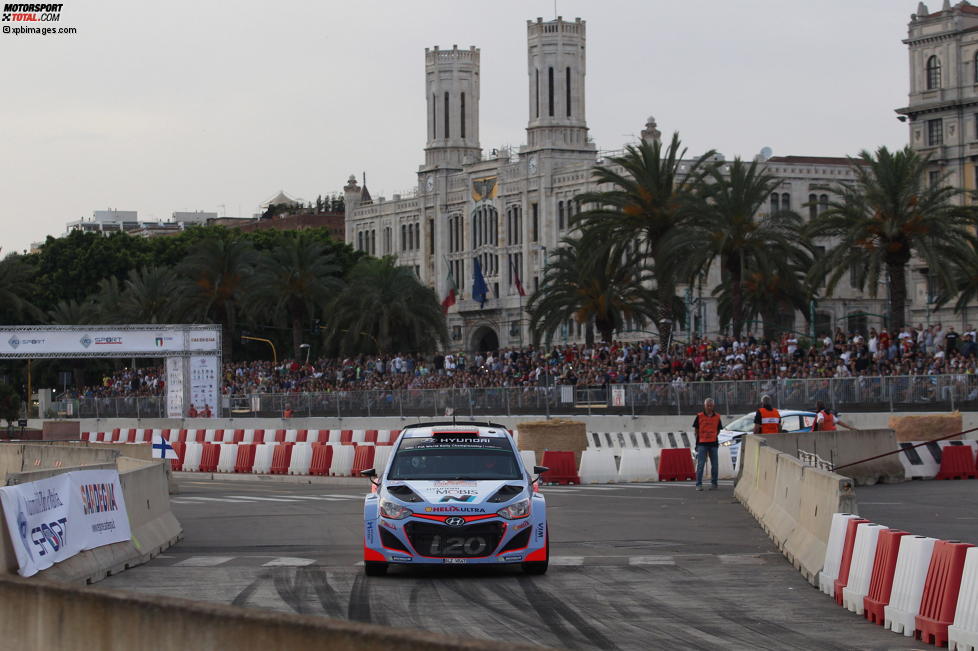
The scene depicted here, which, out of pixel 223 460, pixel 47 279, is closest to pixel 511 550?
pixel 223 460

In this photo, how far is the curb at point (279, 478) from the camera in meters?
31.9

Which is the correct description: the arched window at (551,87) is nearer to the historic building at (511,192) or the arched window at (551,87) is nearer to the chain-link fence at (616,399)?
the historic building at (511,192)

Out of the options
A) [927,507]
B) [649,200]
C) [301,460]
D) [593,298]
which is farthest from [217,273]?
[927,507]

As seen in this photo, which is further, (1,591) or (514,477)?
(514,477)

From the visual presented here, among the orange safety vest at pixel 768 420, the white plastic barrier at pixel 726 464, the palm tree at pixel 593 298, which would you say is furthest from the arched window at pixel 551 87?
the orange safety vest at pixel 768 420

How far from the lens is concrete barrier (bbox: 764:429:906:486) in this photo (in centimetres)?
2609

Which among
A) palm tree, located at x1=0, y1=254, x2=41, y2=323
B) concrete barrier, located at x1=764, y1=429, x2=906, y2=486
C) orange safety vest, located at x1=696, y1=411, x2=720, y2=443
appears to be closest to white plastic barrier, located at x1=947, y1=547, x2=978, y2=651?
concrete barrier, located at x1=764, y1=429, x2=906, y2=486

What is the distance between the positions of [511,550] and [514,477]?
0.89m

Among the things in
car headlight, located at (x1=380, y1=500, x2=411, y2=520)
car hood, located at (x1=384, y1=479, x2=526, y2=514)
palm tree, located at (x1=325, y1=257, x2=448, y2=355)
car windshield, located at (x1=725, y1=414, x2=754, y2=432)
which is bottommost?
car windshield, located at (x1=725, y1=414, x2=754, y2=432)

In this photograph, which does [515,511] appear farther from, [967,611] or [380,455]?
[380,455]

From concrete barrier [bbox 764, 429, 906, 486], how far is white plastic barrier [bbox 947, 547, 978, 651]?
15368mm

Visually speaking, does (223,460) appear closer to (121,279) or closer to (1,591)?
(1,591)

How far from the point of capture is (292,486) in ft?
104

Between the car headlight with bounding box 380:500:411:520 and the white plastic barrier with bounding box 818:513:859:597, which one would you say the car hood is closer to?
the car headlight with bounding box 380:500:411:520
